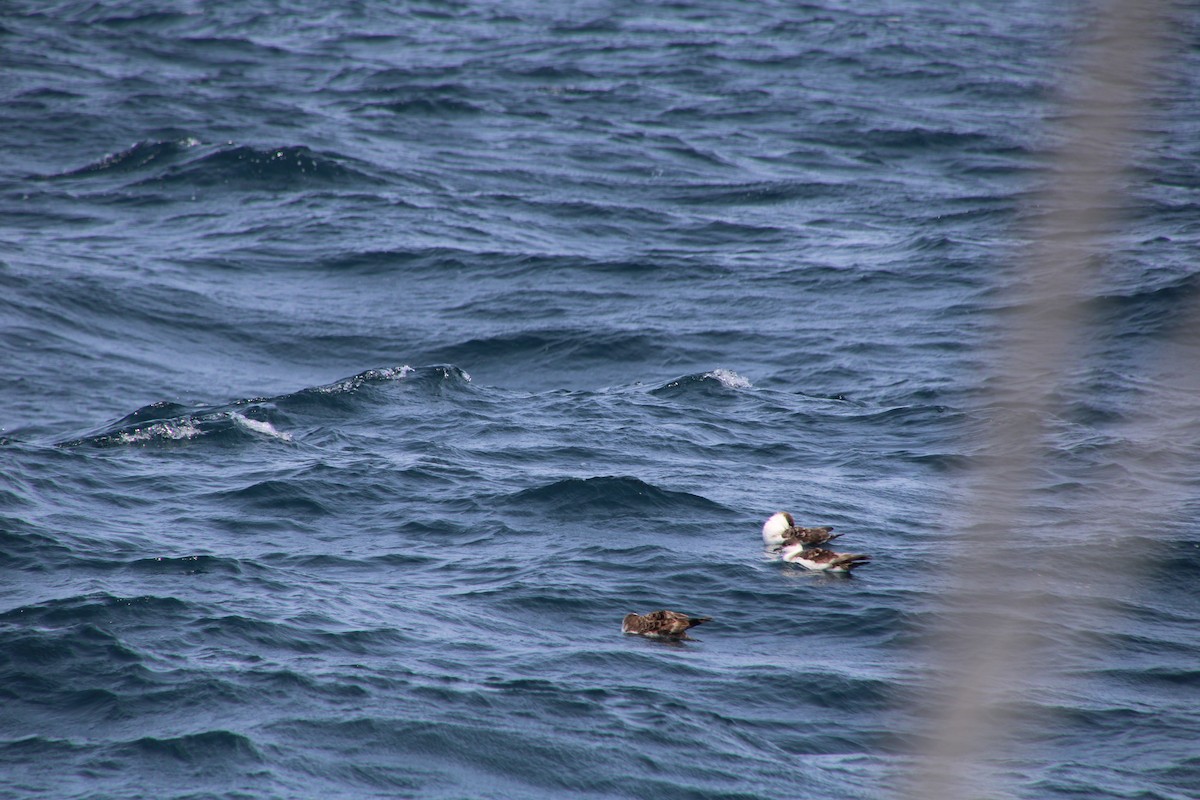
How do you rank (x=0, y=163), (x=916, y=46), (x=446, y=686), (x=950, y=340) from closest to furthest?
(x=446, y=686), (x=950, y=340), (x=0, y=163), (x=916, y=46)

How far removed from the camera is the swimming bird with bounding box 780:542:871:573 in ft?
39.2

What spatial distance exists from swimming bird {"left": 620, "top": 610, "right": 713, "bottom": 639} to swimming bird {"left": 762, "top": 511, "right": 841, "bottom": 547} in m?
1.91

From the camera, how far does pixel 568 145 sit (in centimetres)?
3162

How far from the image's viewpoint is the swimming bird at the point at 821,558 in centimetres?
1196

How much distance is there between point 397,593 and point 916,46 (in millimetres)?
34725

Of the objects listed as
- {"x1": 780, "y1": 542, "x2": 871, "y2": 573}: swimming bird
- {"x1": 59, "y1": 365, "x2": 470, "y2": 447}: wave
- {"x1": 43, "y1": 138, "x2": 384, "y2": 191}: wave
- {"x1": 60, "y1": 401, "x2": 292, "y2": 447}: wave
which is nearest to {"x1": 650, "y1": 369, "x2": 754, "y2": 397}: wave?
{"x1": 59, "y1": 365, "x2": 470, "y2": 447}: wave

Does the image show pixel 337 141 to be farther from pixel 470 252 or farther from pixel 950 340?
pixel 950 340

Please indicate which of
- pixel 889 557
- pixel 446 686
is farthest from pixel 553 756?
pixel 889 557

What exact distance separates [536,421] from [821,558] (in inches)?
222

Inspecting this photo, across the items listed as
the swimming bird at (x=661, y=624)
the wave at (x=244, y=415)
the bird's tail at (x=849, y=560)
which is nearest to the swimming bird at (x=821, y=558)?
the bird's tail at (x=849, y=560)

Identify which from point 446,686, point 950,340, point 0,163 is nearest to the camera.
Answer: point 446,686

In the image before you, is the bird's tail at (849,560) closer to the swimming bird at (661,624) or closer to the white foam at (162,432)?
the swimming bird at (661,624)

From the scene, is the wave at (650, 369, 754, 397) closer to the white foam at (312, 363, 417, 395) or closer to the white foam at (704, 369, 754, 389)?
the white foam at (704, 369, 754, 389)

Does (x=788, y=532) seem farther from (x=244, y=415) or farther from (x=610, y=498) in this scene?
(x=244, y=415)
